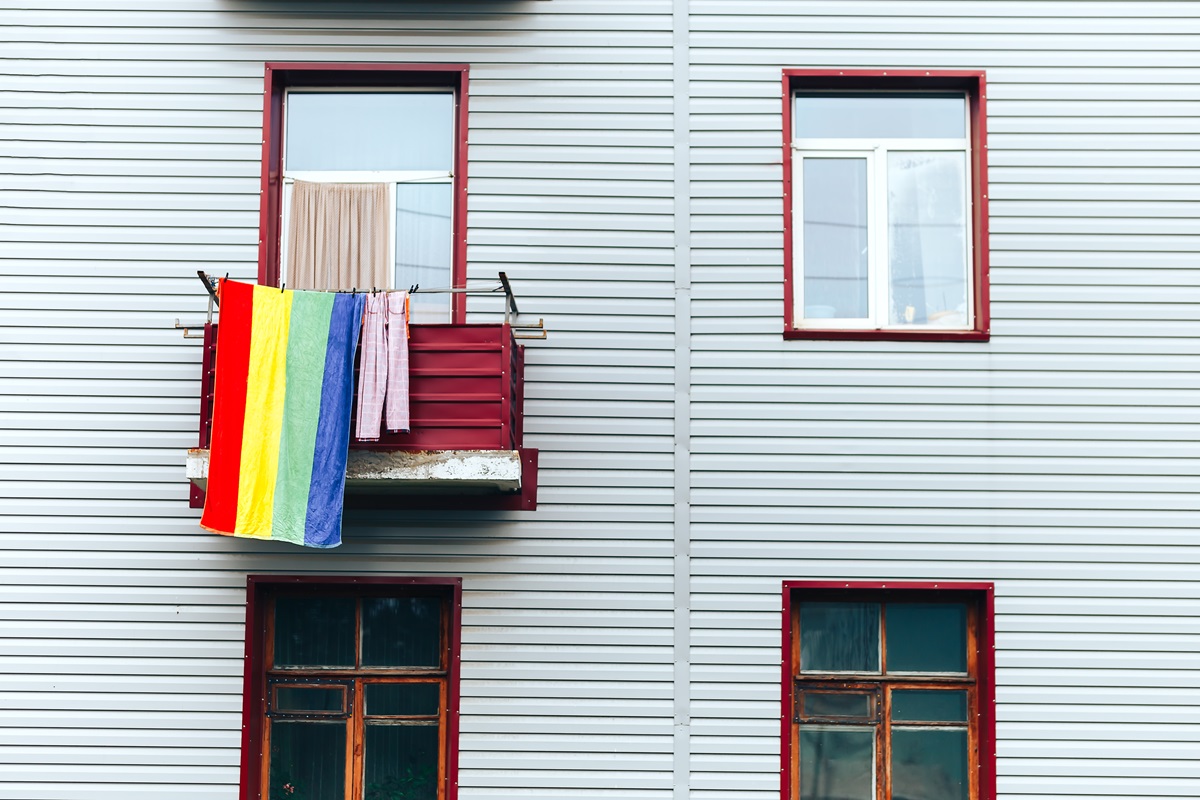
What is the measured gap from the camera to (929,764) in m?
9.77

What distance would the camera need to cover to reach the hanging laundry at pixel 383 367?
9070mm

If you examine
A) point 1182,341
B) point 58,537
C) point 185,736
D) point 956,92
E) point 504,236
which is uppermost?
point 956,92

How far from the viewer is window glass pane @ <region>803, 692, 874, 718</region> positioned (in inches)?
387

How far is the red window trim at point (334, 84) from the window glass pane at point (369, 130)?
10 centimetres

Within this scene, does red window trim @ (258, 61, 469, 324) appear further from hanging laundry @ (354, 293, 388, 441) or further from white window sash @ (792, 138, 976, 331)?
white window sash @ (792, 138, 976, 331)

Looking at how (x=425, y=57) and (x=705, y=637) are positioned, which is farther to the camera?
(x=425, y=57)

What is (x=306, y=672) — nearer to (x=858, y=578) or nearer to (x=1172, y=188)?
(x=858, y=578)

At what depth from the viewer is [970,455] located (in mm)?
9820

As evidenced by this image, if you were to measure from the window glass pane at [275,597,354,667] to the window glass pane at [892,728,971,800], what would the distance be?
13.4ft

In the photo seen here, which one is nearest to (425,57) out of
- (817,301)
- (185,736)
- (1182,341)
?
(817,301)

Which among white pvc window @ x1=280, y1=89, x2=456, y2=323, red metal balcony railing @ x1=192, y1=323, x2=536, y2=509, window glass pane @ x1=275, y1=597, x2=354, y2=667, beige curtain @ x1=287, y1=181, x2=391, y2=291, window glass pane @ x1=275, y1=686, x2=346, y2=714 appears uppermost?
white pvc window @ x1=280, y1=89, x2=456, y2=323

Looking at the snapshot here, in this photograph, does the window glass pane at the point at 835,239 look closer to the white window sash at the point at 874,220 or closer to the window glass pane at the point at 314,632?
the white window sash at the point at 874,220

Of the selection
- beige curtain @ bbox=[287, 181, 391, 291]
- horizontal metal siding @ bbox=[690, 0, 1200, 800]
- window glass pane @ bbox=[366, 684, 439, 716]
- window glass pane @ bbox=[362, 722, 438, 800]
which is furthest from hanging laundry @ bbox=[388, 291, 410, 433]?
window glass pane @ bbox=[362, 722, 438, 800]

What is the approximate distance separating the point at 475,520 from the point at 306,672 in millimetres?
1698
